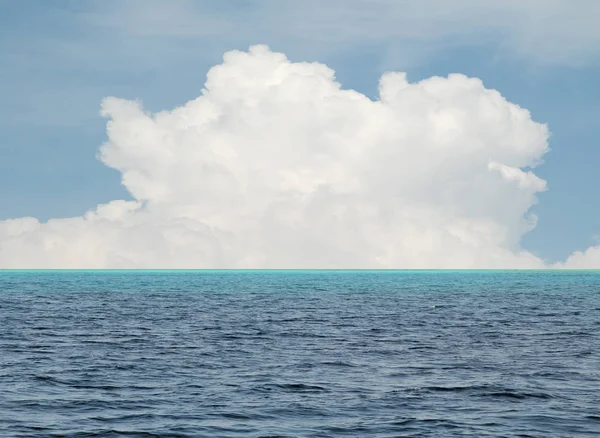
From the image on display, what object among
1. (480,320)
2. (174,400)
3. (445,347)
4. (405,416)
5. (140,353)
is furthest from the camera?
(480,320)

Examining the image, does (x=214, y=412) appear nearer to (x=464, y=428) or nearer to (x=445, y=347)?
(x=464, y=428)

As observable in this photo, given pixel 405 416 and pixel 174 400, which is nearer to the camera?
pixel 405 416

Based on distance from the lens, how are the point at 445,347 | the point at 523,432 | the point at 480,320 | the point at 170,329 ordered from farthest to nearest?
the point at 480,320
the point at 170,329
the point at 445,347
the point at 523,432

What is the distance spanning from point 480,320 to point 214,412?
4390cm

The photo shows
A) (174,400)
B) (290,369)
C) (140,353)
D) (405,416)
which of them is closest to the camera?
(405,416)

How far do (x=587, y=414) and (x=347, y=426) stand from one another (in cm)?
901

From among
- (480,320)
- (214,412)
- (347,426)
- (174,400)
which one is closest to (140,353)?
(174,400)

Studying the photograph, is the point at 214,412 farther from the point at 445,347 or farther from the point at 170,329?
the point at 170,329

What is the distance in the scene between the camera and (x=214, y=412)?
82.6ft

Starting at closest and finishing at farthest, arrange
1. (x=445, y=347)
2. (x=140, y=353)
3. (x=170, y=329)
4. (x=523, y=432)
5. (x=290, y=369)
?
(x=523, y=432) < (x=290, y=369) < (x=140, y=353) < (x=445, y=347) < (x=170, y=329)

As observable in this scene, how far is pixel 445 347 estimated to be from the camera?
4338 cm

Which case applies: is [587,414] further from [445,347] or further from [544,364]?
[445,347]

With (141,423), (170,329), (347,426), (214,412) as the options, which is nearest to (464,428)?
(347,426)

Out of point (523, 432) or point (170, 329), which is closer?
point (523, 432)
